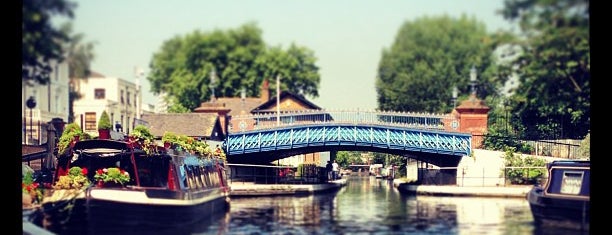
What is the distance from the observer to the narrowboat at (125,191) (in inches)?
992

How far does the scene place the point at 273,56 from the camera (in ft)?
213

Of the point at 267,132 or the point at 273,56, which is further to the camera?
the point at 273,56

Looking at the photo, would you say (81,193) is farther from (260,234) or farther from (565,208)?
(565,208)

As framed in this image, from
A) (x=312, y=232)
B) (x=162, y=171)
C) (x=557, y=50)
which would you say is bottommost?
(x=312, y=232)

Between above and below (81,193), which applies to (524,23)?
Result: above

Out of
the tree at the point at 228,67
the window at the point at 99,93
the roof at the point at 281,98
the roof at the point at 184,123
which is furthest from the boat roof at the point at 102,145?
the roof at the point at 281,98

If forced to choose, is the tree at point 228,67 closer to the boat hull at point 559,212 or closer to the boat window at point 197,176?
the boat window at point 197,176

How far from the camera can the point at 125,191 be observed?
83.6 ft

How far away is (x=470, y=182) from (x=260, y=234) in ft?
66.7

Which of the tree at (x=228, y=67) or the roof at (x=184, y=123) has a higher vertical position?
the tree at (x=228, y=67)

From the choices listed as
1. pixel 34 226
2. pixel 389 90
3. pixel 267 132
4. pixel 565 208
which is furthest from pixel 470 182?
pixel 34 226

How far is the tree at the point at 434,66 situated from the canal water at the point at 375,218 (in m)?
4.50

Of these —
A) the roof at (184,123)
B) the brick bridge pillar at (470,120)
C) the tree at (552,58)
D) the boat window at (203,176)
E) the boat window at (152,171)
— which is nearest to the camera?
the tree at (552,58)

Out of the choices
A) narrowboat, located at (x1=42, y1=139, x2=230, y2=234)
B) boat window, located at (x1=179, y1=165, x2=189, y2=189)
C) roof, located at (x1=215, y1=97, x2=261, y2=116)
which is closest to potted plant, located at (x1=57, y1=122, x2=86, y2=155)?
narrowboat, located at (x1=42, y1=139, x2=230, y2=234)
